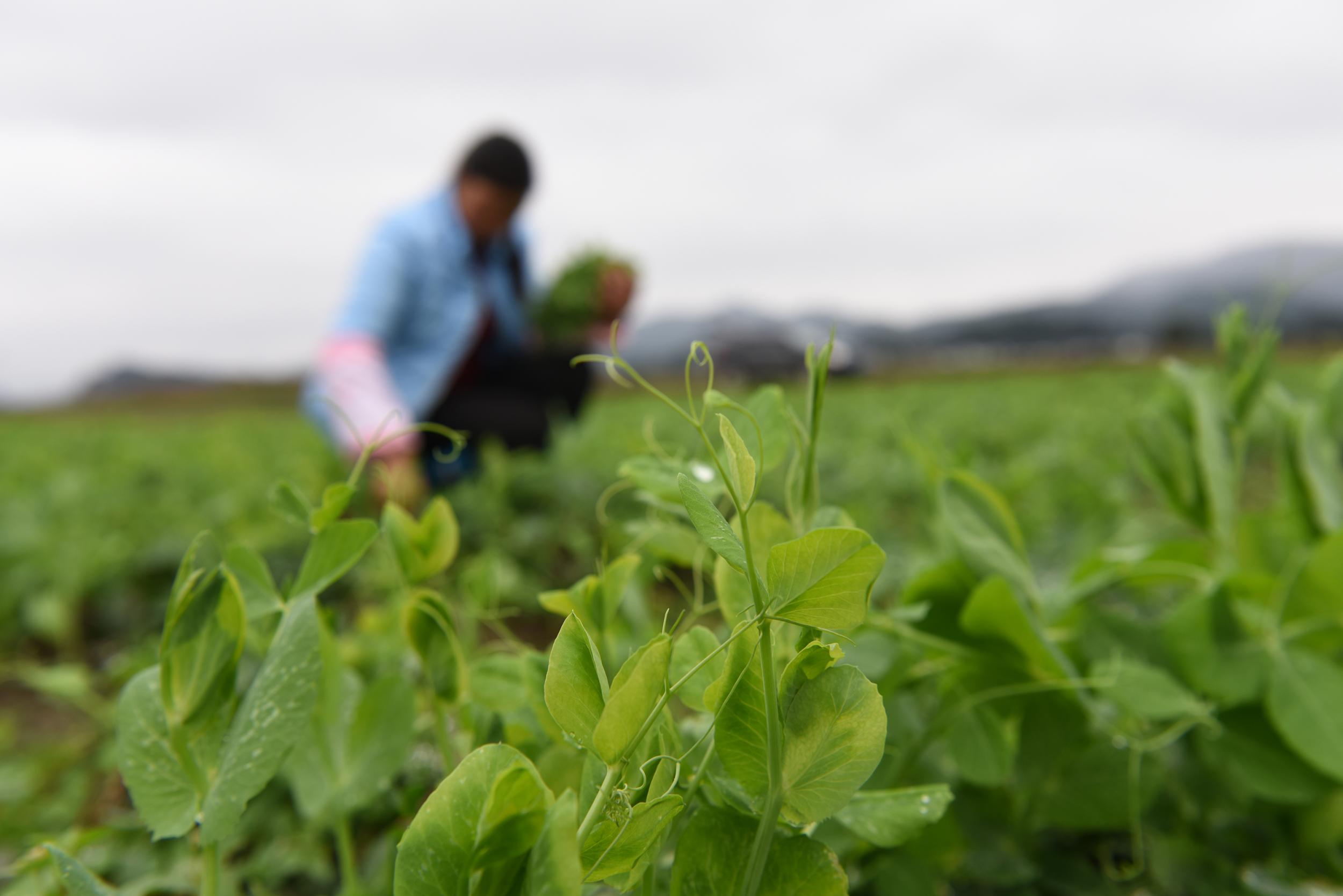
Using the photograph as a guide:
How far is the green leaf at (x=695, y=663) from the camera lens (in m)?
0.37

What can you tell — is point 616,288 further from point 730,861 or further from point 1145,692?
point 730,861

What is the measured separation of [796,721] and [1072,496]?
1769mm

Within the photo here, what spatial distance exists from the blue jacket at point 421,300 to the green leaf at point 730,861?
9.07 feet

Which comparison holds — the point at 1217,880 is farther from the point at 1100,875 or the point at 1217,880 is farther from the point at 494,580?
the point at 494,580

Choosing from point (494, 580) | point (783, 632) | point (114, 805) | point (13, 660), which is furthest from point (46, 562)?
point (783, 632)

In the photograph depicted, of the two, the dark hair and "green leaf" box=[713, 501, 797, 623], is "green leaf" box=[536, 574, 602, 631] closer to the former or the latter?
"green leaf" box=[713, 501, 797, 623]

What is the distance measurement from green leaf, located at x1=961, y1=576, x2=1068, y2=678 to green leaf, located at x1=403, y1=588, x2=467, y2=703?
0.30 meters

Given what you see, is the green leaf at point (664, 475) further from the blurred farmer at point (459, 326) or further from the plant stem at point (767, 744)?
the blurred farmer at point (459, 326)

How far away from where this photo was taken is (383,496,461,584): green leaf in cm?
46

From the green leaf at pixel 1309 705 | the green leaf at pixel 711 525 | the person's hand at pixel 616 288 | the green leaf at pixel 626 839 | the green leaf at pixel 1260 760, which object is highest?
the green leaf at pixel 711 525

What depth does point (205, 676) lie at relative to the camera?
1.34 ft

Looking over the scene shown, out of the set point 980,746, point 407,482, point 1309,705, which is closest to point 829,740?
point 980,746

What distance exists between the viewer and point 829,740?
1.08ft

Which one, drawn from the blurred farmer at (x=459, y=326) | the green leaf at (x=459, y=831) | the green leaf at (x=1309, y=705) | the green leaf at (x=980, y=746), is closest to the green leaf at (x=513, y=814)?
the green leaf at (x=459, y=831)
